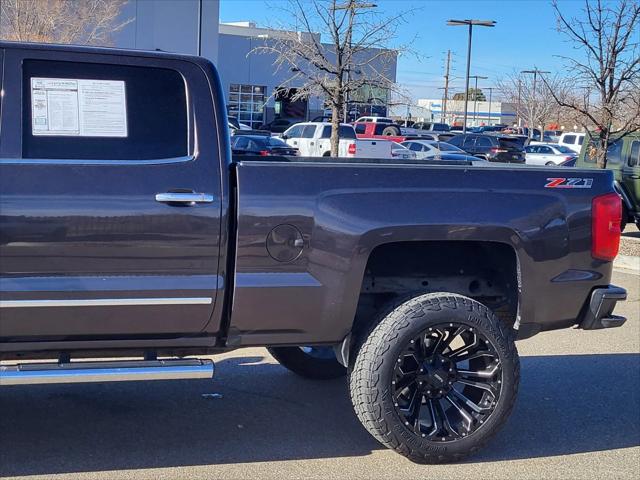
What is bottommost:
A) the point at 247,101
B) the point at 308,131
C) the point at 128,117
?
the point at 308,131

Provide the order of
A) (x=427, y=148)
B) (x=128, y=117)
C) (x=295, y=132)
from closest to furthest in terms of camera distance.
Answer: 1. (x=128, y=117)
2. (x=427, y=148)
3. (x=295, y=132)

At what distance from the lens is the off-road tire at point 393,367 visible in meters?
4.39

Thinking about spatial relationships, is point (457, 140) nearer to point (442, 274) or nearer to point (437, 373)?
point (442, 274)

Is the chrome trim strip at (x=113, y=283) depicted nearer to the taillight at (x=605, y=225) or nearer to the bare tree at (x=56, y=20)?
the taillight at (x=605, y=225)

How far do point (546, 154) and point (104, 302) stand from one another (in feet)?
115

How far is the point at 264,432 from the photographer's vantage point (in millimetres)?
4992

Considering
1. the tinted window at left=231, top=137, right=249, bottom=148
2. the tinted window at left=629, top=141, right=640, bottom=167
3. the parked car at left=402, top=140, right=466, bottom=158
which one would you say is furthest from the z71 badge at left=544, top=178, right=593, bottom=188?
the parked car at left=402, top=140, right=466, bottom=158

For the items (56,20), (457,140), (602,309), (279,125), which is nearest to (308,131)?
(457,140)

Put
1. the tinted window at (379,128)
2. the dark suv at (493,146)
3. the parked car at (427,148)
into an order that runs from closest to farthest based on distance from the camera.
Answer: the parked car at (427,148), the dark suv at (493,146), the tinted window at (379,128)

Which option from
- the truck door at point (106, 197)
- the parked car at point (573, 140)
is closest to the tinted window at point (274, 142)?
the parked car at point (573, 140)

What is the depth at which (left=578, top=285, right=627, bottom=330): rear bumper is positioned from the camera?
4.80 m

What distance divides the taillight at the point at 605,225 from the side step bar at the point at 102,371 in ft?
7.42

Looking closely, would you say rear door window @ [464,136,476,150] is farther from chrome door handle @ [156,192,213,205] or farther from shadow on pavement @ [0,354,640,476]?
chrome door handle @ [156,192,213,205]

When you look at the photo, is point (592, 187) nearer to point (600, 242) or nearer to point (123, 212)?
point (600, 242)
